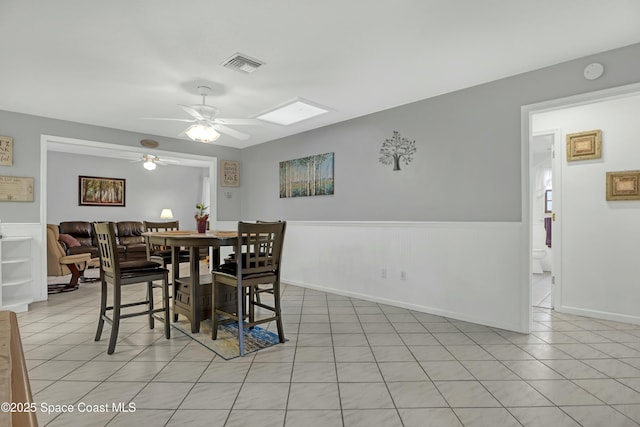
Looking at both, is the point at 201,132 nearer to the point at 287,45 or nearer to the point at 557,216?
the point at 287,45

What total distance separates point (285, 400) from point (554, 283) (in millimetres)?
3491

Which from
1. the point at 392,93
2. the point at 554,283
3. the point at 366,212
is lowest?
the point at 554,283

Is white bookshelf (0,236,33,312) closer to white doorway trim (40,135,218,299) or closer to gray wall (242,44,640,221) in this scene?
white doorway trim (40,135,218,299)

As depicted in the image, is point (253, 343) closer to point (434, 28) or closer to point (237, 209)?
point (434, 28)

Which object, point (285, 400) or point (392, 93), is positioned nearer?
point (285, 400)

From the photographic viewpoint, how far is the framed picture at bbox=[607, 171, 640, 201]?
3389mm

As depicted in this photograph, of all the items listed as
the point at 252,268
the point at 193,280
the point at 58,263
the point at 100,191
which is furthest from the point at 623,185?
the point at 100,191

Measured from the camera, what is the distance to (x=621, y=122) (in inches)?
138

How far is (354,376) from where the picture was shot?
7.30ft

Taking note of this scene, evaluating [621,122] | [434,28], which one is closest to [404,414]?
[434,28]

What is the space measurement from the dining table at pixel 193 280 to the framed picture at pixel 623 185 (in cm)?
388

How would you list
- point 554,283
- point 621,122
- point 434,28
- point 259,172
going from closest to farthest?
point 434,28, point 621,122, point 554,283, point 259,172

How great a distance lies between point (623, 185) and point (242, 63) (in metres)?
3.97

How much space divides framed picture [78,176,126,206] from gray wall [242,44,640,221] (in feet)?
17.6
